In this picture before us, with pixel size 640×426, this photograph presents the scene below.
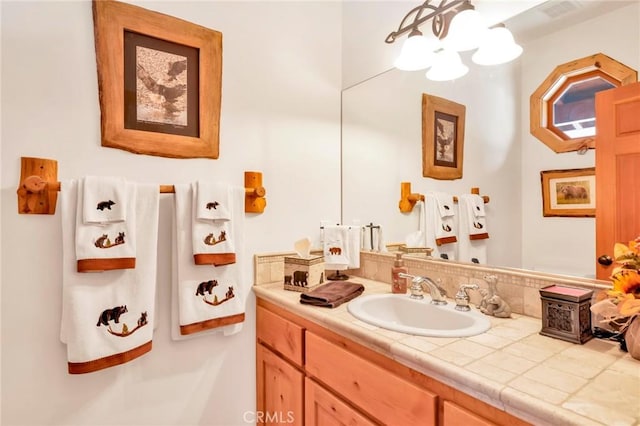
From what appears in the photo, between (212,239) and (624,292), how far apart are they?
1.27 meters

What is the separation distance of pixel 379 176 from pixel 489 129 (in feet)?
1.99

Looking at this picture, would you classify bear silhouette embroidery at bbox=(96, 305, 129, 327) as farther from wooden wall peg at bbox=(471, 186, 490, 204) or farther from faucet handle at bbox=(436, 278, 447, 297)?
wooden wall peg at bbox=(471, 186, 490, 204)

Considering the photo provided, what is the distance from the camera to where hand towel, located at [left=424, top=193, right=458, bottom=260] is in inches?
55.6

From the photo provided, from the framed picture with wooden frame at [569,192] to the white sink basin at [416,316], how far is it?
44cm

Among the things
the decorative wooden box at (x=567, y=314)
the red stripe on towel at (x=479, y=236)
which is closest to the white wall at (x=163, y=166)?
the red stripe on towel at (x=479, y=236)

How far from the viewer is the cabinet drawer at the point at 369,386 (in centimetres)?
83

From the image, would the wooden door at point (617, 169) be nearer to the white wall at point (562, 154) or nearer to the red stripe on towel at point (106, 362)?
the white wall at point (562, 154)

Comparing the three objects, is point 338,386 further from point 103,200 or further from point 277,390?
point 103,200

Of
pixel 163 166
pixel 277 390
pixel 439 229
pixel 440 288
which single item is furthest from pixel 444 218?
pixel 163 166

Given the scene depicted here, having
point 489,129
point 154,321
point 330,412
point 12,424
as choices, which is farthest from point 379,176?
point 12,424

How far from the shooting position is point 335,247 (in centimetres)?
170

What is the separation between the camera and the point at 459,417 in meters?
0.74

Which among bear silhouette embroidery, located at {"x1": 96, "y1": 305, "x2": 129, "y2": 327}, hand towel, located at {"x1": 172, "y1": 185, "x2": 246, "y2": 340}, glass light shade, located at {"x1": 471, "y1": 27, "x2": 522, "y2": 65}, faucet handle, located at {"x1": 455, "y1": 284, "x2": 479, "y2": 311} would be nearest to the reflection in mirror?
glass light shade, located at {"x1": 471, "y1": 27, "x2": 522, "y2": 65}

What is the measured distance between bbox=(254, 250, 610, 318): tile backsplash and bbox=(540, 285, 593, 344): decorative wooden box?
11 cm
